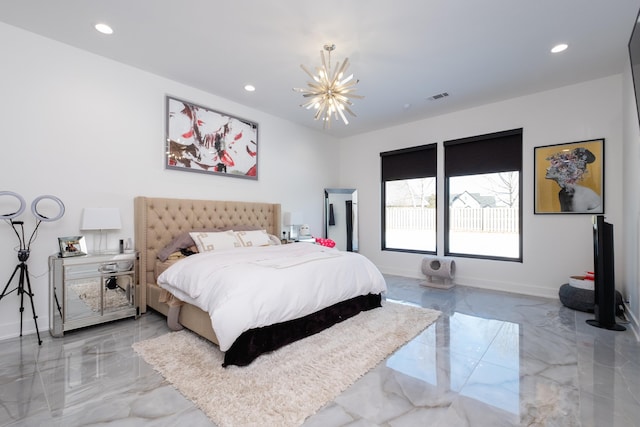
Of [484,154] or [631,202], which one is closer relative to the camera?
[631,202]

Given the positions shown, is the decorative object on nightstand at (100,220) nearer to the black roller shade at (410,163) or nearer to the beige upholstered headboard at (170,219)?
the beige upholstered headboard at (170,219)

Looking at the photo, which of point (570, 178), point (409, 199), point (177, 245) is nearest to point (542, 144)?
point (570, 178)

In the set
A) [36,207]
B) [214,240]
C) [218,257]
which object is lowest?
[218,257]

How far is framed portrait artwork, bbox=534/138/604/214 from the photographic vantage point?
3857mm

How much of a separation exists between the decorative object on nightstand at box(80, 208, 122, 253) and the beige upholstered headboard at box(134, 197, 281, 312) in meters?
0.31

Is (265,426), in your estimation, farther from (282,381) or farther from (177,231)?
(177,231)

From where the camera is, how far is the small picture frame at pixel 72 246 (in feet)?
9.65

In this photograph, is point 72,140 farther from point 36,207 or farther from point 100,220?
point 100,220

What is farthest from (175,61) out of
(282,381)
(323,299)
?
(282,381)

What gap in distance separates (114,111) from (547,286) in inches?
248

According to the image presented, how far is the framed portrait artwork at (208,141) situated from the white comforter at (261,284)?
5.43ft

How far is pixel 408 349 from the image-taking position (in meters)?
2.57

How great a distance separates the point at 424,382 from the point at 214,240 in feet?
9.31

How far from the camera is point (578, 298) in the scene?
356cm
